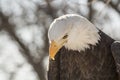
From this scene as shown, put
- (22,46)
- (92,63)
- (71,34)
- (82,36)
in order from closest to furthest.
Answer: (71,34)
(82,36)
(92,63)
(22,46)

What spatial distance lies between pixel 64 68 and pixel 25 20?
35.4ft

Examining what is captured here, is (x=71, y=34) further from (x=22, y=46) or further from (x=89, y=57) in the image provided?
(x=22, y=46)

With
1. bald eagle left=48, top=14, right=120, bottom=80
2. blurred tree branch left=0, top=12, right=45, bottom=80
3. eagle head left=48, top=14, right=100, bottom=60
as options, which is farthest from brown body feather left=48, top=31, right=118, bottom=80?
blurred tree branch left=0, top=12, right=45, bottom=80

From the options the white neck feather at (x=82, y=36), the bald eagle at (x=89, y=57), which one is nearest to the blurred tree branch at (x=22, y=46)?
the bald eagle at (x=89, y=57)

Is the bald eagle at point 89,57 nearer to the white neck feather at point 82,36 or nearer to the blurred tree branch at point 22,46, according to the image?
the white neck feather at point 82,36

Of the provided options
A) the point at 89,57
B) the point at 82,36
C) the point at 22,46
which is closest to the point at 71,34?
the point at 82,36

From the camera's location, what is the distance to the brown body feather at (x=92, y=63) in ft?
23.1

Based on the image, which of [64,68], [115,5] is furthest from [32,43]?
[64,68]

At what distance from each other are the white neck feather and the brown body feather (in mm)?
84

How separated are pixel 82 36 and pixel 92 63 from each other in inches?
16.2

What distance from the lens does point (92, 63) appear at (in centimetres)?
706

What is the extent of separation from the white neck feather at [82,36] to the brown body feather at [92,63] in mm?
84

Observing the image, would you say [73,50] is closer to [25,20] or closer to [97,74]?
[97,74]

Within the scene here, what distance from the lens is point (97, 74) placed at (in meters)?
7.02
